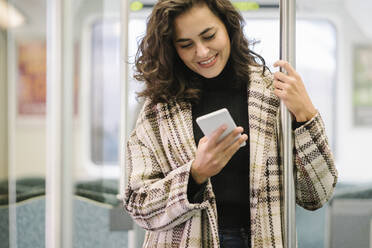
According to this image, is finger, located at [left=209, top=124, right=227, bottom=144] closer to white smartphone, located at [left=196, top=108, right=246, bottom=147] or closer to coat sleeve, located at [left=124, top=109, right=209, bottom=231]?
white smartphone, located at [left=196, top=108, right=246, bottom=147]

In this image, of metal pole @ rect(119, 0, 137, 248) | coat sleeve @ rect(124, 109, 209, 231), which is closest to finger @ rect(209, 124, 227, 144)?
coat sleeve @ rect(124, 109, 209, 231)

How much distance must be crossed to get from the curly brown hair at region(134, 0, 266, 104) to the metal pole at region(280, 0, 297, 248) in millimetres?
142

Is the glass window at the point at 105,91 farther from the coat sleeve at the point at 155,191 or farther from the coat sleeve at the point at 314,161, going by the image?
the coat sleeve at the point at 314,161

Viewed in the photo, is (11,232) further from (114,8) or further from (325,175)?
(325,175)

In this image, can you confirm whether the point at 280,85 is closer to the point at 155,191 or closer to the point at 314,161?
the point at 314,161

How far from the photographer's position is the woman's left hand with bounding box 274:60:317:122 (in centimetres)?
104

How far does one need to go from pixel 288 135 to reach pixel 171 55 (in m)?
0.42

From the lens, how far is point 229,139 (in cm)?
101

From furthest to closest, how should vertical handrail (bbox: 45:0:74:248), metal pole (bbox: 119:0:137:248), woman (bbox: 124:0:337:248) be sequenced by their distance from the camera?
vertical handrail (bbox: 45:0:74:248), metal pole (bbox: 119:0:137:248), woman (bbox: 124:0:337:248)

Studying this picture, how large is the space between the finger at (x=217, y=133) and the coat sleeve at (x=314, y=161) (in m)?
0.21

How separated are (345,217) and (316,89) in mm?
638

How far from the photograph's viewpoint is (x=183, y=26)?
1.19m

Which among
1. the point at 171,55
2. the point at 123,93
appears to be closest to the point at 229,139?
the point at 171,55

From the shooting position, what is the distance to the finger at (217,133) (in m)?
0.99
